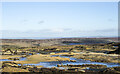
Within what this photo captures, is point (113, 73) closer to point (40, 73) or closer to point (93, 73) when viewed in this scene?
point (93, 73)

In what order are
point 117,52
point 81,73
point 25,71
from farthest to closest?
1. point 117,52
2. point 25,71
3. point 81,73

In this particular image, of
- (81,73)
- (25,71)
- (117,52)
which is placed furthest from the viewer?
(117,52)

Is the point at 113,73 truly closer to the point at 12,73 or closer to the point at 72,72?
the point at 72,72

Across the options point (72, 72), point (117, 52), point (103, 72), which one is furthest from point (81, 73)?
point (117, 52)

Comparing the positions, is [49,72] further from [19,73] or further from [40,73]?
[19,73]

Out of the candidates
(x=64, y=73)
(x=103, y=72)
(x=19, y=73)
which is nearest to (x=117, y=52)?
(x=103, y=72)

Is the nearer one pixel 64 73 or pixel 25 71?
pixel 64 73

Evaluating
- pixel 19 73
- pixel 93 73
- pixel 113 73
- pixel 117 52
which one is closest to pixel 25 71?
pixel 19 73

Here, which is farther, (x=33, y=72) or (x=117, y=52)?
(x=117, y=52)
